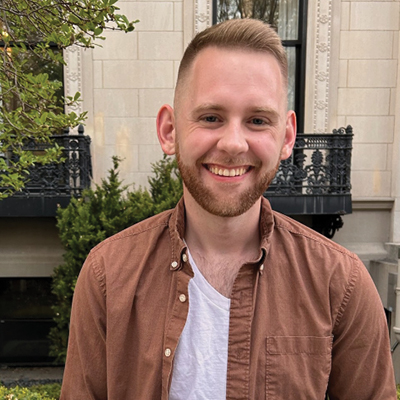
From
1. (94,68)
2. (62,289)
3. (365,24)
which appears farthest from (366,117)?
(62,289)

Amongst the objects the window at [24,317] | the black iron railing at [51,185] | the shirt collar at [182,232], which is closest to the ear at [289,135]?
the shirt collar at [182,232]

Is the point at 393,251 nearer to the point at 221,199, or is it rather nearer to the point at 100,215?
the point at 100,215

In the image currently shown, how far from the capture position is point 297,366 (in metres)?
1.51

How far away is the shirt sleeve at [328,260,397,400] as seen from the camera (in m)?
1.53

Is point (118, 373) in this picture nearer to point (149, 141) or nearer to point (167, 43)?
point (149, 141)

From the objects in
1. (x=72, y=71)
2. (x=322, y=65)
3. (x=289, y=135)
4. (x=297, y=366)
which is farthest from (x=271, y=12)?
(x=297, y=366)

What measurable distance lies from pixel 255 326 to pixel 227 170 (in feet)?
2.15

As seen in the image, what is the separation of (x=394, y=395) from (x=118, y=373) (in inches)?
46.7

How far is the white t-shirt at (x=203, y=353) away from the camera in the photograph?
1507 millimetres

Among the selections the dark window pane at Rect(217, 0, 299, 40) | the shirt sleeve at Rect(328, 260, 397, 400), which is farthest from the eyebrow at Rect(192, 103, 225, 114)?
the dark window pane at Rect(217, 0, 299, 40)

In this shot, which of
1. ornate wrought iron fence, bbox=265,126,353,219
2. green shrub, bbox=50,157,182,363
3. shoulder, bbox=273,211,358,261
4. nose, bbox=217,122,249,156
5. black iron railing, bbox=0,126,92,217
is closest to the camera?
nose, bbox=217,122,249,156

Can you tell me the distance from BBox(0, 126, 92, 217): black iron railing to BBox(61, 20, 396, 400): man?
445 centimetres

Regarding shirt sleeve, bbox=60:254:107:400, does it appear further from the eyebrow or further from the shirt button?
the eyebrow

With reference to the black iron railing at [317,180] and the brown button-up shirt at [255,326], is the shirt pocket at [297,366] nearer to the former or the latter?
the brown button-up shirt at [255,326]
